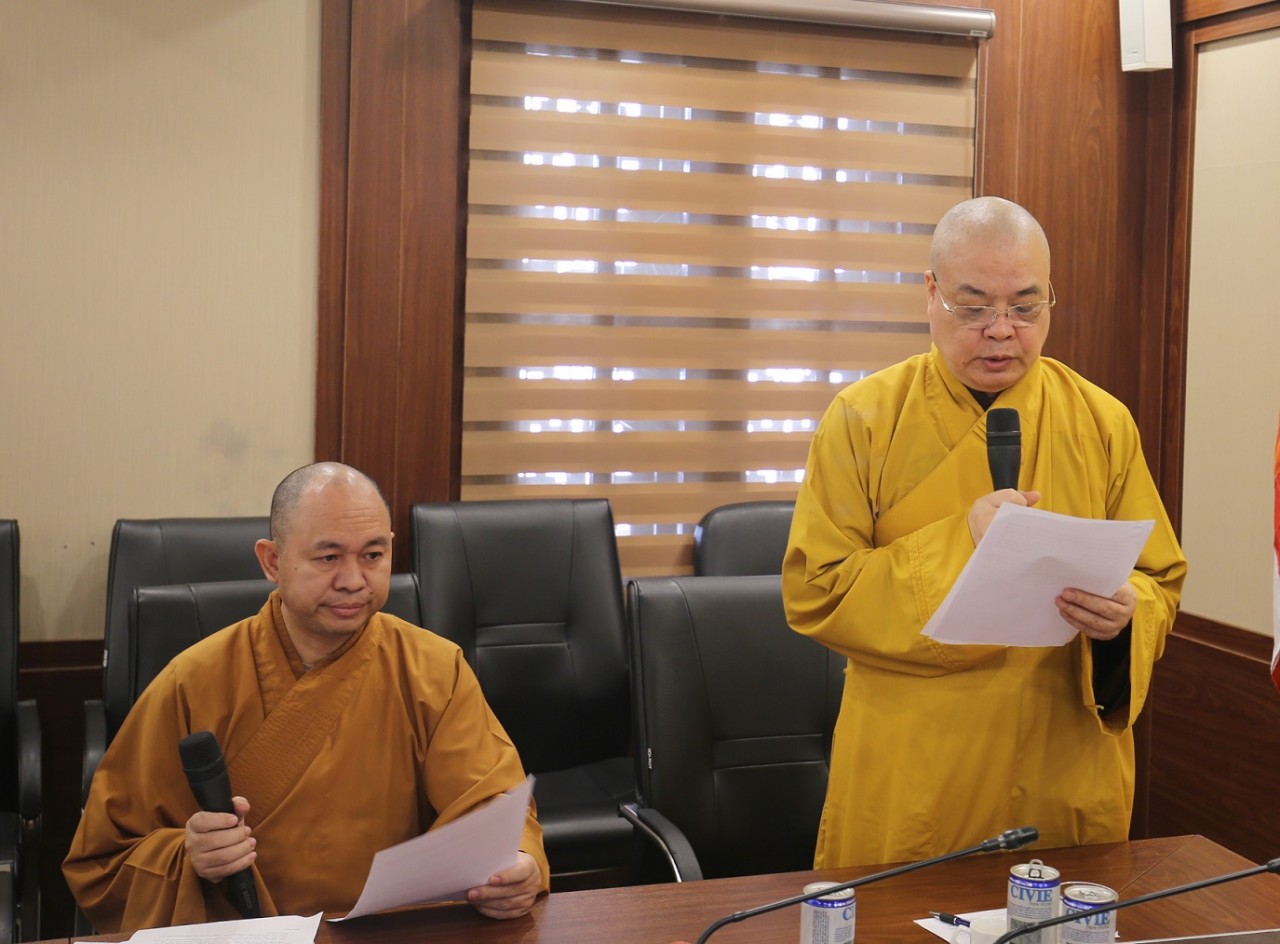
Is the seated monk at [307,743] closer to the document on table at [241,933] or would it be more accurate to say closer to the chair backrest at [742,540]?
the document on table at [241,933]

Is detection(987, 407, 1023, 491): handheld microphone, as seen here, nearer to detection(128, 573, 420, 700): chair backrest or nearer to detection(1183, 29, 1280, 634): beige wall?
detection(128, 573, 420, 700): chair backrest

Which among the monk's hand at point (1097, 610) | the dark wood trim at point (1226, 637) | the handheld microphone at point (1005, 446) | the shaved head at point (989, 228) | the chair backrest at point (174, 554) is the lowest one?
the dark wood trim at point (1226, 637)

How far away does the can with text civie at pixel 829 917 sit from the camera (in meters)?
1.35

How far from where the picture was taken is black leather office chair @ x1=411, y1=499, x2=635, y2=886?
9.89ft

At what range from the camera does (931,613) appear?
1.75 m

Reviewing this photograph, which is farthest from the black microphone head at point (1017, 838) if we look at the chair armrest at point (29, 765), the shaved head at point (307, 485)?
the chair armrest at point (29, 765)

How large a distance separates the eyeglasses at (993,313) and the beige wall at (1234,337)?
5.45 ft

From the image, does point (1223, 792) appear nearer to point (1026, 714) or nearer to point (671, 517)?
point (671, 517)

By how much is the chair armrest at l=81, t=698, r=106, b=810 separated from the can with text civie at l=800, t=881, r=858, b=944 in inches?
61.3

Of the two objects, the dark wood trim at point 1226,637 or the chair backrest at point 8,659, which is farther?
the dark wood trim at point 1226,637

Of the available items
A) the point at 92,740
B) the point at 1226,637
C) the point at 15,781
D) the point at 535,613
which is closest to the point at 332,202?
the point at 535,613

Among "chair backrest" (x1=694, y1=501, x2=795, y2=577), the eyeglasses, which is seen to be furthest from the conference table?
"chair backrest" (x1=694, y1=501, x2=795, y2=577)

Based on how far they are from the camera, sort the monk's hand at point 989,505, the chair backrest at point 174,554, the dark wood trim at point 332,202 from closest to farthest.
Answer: the monk's hand at point 989,505 → the chair backrest at point 174,554 → the dark wood trim at point 332,202

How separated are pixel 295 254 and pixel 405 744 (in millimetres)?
1682
